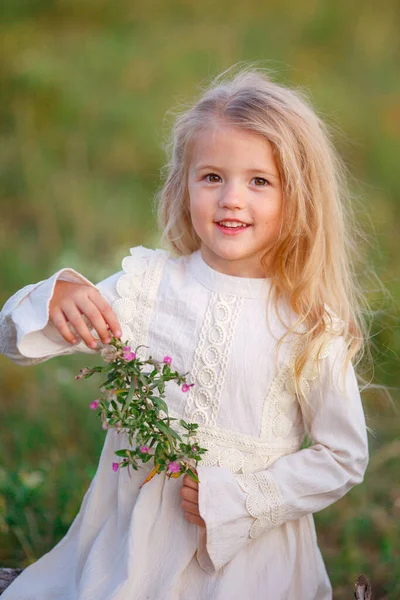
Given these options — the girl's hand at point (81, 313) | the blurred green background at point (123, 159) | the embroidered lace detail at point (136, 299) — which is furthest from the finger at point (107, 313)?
the blurred green background at point (123, 159)

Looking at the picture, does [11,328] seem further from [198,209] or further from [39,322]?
[198,209]

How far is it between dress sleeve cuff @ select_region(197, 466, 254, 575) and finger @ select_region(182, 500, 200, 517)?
5 centimetres

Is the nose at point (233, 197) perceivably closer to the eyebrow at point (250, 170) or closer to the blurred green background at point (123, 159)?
the eyebrow at point (250, 170)

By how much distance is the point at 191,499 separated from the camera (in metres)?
2.08

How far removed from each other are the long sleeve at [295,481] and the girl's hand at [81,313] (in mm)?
423

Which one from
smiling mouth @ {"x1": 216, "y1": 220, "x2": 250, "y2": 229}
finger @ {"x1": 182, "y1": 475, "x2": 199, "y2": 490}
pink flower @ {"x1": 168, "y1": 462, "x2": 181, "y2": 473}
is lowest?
finger @ {"x1": 182, "y1": 475, "x2": 199, "y2": 490}

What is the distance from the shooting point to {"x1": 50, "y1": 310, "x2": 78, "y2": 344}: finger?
6.72 feet

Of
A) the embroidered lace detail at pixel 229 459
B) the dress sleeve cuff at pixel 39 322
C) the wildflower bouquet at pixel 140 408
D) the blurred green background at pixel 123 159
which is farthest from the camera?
the blurred green background at pixel 123 159

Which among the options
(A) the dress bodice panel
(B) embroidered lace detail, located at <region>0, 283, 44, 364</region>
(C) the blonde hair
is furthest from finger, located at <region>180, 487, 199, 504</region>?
(B) embroidered lace detail, located at <region>0, 283, 44, 364</region>

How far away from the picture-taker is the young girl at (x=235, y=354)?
6.88ft

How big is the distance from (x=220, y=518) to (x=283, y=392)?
1.22 ft

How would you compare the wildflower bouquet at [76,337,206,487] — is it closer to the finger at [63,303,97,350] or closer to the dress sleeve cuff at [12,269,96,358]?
the finger at [63,303,97,350]

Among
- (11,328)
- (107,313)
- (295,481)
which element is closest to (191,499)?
(295,481)

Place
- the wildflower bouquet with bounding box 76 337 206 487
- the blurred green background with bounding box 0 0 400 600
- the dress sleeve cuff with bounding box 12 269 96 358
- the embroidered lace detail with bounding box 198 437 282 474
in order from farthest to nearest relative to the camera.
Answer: the blurred green background with bounding box 0 0 400 600 < the embroidered lace detail with bounding box 198 437 282 474 < the dress sleeve cuff with bounding box 12 269 96 358 < the wildflower bouquet with bounding box 76 337 206 487
